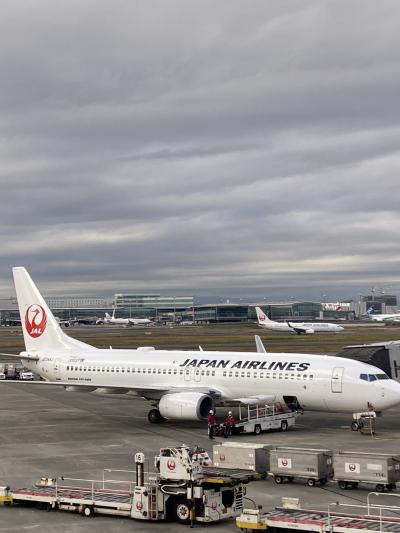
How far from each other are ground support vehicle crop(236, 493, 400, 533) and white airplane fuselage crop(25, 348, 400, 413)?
742 inches

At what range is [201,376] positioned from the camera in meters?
45.5

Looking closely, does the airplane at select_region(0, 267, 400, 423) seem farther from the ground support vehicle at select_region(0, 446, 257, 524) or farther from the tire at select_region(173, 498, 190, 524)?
the tire at select_region(173, 498, 190, 524)

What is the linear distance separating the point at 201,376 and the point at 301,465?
1822cm

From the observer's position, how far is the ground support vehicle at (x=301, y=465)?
27.5 meters

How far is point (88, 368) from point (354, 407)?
1756 cm

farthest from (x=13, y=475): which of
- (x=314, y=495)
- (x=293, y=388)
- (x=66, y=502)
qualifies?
(x=293, y=388)

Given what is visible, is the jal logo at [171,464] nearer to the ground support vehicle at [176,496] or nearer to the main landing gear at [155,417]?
the ground support vehicle at [176,496]

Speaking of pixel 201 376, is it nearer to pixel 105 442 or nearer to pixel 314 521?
pixel 105 442

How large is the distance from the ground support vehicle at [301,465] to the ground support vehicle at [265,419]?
12531 millimetres

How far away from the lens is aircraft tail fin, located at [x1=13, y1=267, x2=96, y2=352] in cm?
5256

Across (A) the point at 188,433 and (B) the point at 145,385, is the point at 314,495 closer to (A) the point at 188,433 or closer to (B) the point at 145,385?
(A) the point at 188,433

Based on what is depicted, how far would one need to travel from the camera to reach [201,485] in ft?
74.3

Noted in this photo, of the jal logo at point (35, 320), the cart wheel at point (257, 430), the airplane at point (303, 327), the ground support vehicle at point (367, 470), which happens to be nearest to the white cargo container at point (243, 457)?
the ground support vehicle at point (367, 470)

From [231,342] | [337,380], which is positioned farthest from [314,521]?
[231,342]
